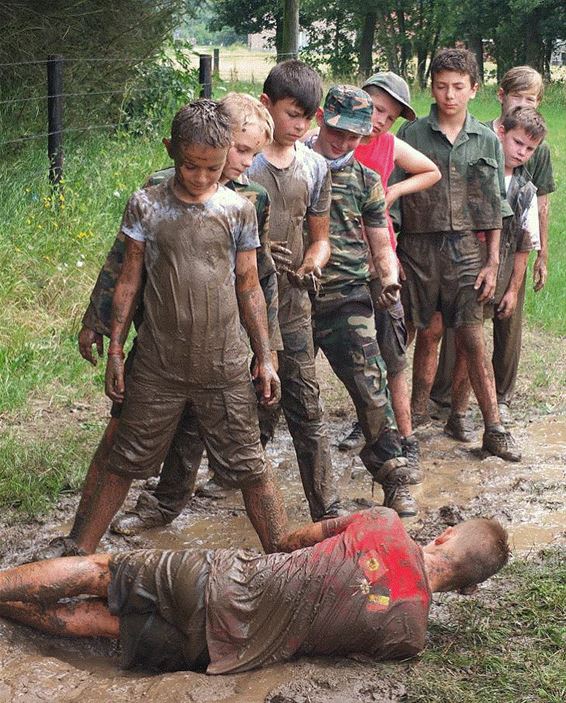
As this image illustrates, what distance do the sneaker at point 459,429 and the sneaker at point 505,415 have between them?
0.25m

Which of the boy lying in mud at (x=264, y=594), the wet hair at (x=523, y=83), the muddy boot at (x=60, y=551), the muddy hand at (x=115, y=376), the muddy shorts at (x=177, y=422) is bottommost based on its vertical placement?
Answer: the muddy boot at (x=60, y=551)

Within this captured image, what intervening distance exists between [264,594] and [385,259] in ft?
7.22

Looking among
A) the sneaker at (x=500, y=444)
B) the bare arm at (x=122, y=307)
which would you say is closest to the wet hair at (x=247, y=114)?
the bare arm at (x=122, y=307)

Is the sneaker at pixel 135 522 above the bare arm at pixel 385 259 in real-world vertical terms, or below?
below

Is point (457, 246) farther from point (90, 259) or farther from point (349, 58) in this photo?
point (349, 58)

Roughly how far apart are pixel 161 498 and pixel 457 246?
2308 millimetres

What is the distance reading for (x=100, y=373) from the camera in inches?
279

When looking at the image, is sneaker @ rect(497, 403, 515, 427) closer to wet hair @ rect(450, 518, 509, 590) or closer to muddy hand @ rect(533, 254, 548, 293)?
muddy hand @ rect(533, 254, 548, 293)

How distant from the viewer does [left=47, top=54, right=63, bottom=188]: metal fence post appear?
954 cm

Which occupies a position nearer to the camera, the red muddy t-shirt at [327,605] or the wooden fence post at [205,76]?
the red muddy t-shirt at [327,605]

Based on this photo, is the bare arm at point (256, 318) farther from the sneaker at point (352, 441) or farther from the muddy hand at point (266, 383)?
the sneaker at point (352, 441)

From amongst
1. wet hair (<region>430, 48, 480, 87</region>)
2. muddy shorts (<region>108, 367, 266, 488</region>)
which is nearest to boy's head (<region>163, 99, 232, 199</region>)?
muddy shorts (<region>108, 367, 266, 488</region>)

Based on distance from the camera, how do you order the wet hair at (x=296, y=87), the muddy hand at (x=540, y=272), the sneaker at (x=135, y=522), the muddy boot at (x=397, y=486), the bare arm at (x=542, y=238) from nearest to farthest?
the wet hair at (x=296, y=87)
the sneaker at (x=135, y=522)
the muddy boot at (x=397, y=486)
the bare arm at (x=542, y=238)
the muddy hand at (x=540, y=272)

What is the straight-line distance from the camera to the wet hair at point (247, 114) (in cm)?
443
